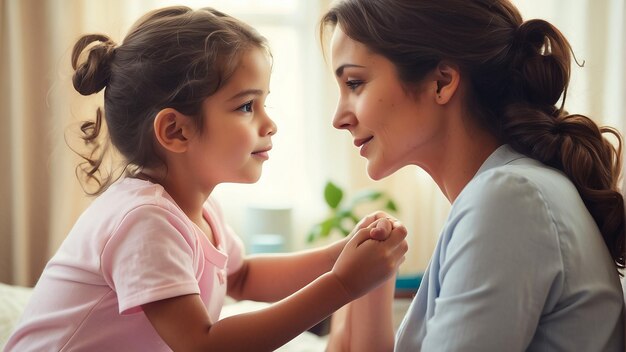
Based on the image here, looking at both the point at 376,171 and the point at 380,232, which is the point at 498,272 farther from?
the point at 376,171

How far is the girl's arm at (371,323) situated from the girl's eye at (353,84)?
428 mm

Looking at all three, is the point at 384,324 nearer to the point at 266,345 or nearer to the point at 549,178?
the point at 266,345

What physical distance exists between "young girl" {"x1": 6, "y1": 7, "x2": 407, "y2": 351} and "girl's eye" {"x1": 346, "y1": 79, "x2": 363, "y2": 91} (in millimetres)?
191

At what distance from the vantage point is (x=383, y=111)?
4.68 ft

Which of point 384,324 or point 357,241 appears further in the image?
point 384,324

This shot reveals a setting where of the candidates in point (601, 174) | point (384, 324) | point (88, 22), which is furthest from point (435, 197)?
point (601, 174)

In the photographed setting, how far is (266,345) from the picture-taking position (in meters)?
1.29

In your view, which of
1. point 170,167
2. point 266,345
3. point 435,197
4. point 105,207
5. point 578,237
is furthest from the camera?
point 435,197

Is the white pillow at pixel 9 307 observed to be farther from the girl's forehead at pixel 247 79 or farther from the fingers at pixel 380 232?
the fingers at pixel 380 232

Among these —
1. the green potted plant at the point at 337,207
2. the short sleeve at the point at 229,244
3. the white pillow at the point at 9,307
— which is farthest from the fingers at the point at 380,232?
the green potted plant at the point at 337,207

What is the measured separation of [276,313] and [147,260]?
0.25 meters

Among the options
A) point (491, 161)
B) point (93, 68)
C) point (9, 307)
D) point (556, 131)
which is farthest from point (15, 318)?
point (556, 131)

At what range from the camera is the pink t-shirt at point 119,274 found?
129 cm

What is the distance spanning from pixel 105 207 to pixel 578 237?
85 cm
